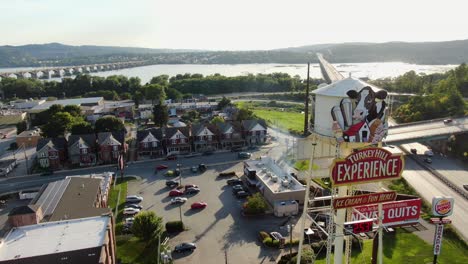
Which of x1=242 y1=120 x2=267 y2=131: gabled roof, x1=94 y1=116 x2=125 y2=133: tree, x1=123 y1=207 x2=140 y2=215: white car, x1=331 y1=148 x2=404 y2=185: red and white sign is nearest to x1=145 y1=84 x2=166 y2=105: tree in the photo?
x1=94 y1=116 x2=125 y2=133: tree

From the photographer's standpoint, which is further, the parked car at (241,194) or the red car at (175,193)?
the red car at (175,193)

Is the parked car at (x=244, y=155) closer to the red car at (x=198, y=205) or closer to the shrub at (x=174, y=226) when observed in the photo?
the red car at (x=198, y=205)

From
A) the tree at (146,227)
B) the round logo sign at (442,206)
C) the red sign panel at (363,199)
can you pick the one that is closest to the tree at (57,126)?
the tree at (146,227)

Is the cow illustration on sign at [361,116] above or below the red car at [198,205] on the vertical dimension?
above

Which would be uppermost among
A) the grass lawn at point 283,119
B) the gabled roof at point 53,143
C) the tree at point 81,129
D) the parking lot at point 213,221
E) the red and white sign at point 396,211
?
the red and white sign at point 396,211

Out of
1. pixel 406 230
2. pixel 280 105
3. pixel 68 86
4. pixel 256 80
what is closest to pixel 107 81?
pixel 68 86

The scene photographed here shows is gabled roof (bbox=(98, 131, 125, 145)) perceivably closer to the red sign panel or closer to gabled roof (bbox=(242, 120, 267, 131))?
gabled roof (bbox=(242, 120, 267, 131))

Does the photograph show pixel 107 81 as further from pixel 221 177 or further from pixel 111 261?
pixel 111 261
